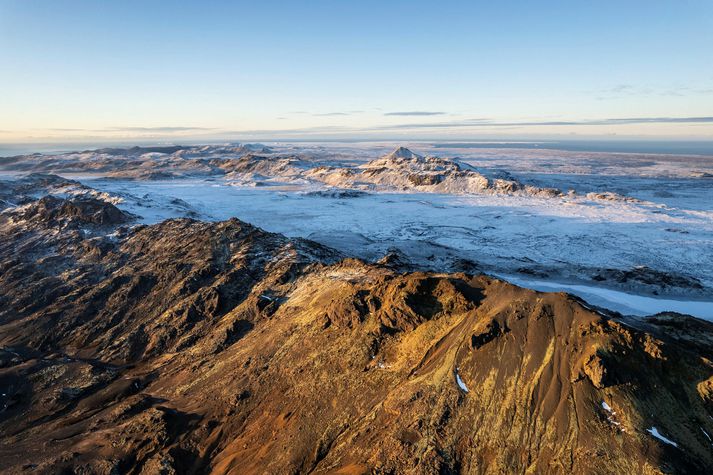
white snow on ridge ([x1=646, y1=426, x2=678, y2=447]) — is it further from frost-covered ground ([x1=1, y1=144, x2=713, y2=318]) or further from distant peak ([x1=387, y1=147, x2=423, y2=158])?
distant peak ([x1=387, y1=147, x2=423, y2=158])

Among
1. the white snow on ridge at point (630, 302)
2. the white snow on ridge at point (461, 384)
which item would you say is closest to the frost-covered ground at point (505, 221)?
the white snow on ridge at point (630, 302)

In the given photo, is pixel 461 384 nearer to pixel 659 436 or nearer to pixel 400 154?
pixel 659 436

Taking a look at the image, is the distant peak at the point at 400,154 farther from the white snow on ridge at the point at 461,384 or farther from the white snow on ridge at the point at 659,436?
the white snow on ridge at the point at 659,436

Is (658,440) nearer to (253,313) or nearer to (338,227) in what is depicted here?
(253,313)

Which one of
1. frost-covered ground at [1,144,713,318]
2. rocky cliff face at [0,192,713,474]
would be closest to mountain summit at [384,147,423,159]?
frost-covered ground at [1,144,713,318]

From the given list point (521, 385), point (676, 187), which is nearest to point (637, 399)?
point (521, 385)

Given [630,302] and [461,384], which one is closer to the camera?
[461,384]

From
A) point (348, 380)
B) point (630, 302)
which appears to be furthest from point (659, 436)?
point (630, 302)
